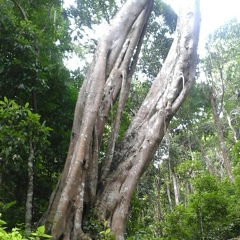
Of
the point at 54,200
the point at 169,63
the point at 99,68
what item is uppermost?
the point at 169,63

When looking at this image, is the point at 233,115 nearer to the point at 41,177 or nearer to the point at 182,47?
the point at 182,47

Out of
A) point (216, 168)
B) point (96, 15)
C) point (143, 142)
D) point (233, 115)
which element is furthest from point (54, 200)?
point (216, 168)

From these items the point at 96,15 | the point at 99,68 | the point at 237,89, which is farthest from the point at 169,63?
the point at 237,89

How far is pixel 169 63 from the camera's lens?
6.11m

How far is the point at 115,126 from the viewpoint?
5098 millimetres

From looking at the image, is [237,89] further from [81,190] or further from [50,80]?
[81,190]

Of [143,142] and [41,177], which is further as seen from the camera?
[41,177]

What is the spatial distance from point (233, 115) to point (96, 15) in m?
10.7

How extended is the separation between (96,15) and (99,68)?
17.7 feet

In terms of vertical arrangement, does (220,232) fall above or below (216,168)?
below

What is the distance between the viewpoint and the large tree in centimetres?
408

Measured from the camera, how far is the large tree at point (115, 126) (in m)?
4.08

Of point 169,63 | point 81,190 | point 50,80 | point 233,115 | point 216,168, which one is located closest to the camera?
point 81,190

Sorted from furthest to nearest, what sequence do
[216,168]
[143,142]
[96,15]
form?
[216,168]
[96,15]
[143,142]
